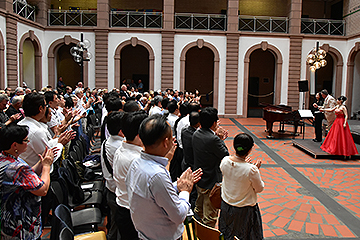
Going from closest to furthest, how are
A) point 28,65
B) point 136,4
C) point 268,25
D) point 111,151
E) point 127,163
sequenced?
point 127,163 → point 111,151 → point 28,65 → point 268,25 → point 136,4

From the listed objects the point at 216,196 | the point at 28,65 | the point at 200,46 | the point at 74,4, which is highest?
the point at 74,4

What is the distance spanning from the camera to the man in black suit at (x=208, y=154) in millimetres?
4102

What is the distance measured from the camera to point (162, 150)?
2174 mm

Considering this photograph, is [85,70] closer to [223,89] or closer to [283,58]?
[223,89]

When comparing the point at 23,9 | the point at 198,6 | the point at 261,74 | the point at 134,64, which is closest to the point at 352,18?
the point at 261,74

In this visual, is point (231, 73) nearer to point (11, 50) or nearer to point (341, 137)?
point (341, 137)

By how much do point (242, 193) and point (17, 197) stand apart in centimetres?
227

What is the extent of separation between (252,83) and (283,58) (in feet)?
19.0

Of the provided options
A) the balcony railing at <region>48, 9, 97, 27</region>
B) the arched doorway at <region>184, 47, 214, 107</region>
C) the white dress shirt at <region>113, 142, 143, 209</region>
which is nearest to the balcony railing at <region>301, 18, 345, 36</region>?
the arched doorway at <region>184, 47, 214, 107</region>

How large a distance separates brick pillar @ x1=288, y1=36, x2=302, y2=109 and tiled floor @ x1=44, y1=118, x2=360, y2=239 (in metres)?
10.3

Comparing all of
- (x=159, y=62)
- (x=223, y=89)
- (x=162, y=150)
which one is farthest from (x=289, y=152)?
(x=159, y=62)

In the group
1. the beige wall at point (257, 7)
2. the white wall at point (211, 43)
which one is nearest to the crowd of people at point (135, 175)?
the white wall at point (211, 43)

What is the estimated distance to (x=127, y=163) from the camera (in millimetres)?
2850

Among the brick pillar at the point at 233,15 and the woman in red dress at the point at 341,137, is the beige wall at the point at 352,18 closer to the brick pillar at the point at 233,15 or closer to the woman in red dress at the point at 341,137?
the brick pillar at the point at 233,15
